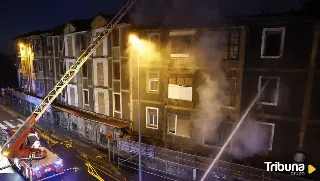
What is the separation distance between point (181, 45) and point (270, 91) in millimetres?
7905

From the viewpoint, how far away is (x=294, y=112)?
51.0ft

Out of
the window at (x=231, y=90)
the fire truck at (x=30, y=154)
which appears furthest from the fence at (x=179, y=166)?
the fire truck at (x=30, y=154)

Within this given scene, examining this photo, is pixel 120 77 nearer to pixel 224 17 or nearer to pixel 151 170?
pixel 151 170

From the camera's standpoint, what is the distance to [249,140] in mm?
17406

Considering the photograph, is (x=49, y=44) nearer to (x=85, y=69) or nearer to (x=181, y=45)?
(x=85, y=69)

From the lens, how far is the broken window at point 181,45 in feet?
62.3

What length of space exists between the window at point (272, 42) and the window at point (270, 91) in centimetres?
167

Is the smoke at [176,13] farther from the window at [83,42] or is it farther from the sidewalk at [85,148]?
the sidewalk at [85,148]

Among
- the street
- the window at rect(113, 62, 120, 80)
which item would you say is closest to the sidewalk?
the street

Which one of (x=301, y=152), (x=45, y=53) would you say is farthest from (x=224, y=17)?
(x=45, y=53)

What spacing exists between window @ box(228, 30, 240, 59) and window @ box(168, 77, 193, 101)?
3856 mm

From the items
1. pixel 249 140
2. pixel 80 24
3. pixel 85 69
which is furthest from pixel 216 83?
pixel 80 24

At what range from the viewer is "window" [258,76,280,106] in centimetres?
1612

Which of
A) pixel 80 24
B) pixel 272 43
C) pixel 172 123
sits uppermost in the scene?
pixel 80 24
